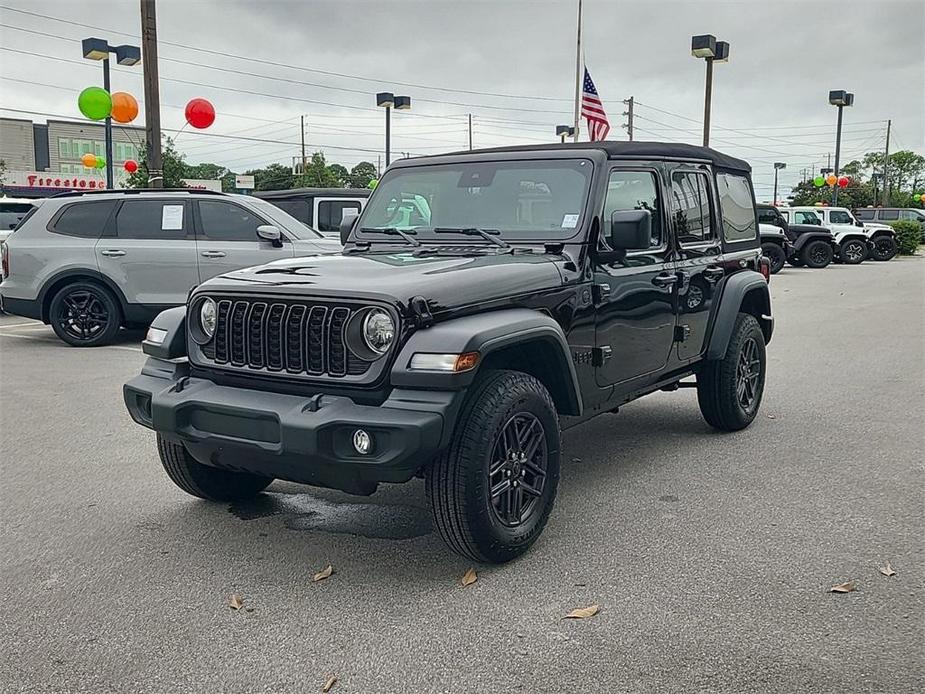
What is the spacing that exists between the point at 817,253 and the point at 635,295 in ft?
74.5

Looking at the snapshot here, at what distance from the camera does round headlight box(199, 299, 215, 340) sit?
423cm

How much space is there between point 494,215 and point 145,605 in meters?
Answer: 2.61

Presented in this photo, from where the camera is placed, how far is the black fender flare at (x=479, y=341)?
12.0ft

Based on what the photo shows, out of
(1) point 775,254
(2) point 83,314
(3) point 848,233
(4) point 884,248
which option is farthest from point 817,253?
(2) point 83,314

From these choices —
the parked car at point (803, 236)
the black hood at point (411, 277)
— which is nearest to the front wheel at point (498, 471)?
the black hood at point (411, 277)

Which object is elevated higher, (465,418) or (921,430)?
(465,418)

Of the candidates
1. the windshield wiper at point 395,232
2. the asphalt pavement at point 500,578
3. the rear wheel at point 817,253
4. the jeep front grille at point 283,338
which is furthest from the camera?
the rear wheel at point 817,253

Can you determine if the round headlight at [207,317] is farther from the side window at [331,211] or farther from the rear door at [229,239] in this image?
the side window at [331,211]

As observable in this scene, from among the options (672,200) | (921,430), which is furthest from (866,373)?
(672,200)

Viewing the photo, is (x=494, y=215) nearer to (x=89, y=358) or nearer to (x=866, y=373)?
(x=866, y=373)

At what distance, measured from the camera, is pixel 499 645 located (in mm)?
3357

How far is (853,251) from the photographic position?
27.9 meters

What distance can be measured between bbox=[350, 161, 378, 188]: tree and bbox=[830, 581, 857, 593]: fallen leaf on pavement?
7207 centimetres

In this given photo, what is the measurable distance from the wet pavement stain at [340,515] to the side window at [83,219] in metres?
6.63
